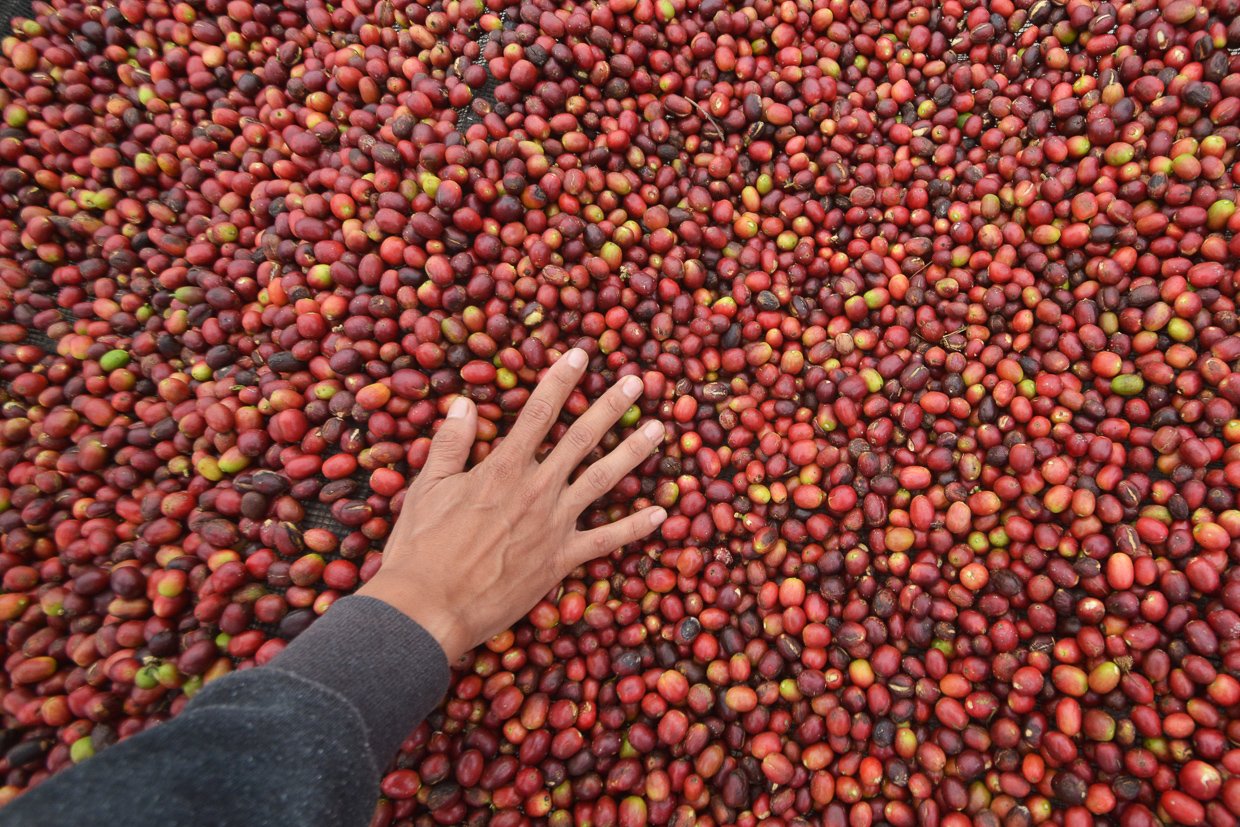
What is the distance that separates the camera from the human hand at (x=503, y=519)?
1789mm

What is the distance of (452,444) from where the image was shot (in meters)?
2.04

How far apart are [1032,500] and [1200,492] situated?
1.68 feet

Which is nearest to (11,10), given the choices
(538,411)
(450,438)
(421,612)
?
(450,438)

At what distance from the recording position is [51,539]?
2.37m

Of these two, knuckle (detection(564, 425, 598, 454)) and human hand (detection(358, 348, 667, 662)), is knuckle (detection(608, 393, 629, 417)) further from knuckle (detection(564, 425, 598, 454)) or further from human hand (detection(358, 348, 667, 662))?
knuckle (detection(564, 425, 598, 454))

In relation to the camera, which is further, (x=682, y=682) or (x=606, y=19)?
(x=606, y=19)

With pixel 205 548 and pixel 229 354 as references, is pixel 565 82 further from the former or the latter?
pixel 205 548

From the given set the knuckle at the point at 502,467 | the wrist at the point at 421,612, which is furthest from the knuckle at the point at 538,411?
the wrist at the point at 421,612

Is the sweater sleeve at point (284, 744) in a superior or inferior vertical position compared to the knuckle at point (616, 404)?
superior

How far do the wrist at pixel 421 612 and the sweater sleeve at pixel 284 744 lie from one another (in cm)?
6

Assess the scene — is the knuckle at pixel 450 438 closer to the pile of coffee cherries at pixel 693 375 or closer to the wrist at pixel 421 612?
the pile of coffee cherries at pixel 693 375

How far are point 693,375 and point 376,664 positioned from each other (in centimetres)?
151

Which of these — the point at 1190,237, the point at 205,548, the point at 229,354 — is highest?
the point at 229,354

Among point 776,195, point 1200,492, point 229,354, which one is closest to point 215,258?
point 229,354
